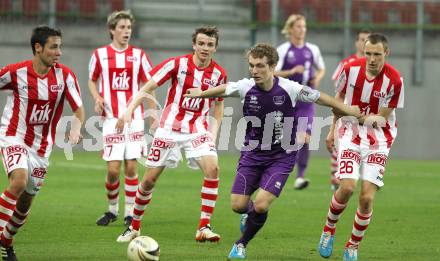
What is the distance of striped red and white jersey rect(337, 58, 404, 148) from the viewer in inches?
355

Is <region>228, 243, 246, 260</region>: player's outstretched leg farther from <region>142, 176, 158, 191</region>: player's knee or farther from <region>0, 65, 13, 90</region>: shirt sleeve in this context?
<region>0, 65, 13, 90</region>: shirt sleeve

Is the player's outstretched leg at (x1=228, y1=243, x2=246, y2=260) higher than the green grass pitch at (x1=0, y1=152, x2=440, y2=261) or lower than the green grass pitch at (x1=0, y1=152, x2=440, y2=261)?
higher

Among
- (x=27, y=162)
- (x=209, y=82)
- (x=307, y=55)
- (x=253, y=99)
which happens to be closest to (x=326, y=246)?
(x=253, y=99)

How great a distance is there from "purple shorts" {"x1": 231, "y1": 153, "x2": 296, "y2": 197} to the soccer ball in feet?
3.77

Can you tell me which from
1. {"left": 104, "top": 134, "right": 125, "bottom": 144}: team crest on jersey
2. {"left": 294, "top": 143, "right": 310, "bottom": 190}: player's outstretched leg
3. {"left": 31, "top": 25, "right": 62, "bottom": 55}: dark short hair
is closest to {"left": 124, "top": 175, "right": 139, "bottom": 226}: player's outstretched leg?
{"left": 104, "top": 134, "right": 125, "bottom": 144}: team crest on jersey

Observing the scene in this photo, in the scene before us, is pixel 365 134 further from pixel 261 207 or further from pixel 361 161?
pixel 261 207

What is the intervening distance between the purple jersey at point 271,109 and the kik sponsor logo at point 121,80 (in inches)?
117

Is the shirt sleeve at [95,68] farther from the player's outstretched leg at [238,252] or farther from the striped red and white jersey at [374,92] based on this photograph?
the player's outstretched leg at [238,252]

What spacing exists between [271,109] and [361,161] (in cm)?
105

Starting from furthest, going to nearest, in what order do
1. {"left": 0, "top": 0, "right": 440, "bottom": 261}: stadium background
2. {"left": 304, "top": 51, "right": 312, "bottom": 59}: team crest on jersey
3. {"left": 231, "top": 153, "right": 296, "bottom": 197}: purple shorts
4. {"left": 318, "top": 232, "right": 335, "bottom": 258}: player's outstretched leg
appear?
{"left": 304, "top": 51, "right": 312, "bottom": 59}: team crest on jersey, {"left": 0, "top": 0, "right": 440, "bottom": 261}: stadium background, {"left": 318, "top": 232, "right": 335, "bottom": 258}: player's outstretched leg, {"left": 231, "top": 153, "right": 296, "bottom": 197}: purple shorts

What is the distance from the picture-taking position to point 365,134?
8.93m

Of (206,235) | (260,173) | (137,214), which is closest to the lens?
(260,173)

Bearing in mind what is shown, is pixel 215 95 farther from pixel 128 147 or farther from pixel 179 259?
pixel 128 147

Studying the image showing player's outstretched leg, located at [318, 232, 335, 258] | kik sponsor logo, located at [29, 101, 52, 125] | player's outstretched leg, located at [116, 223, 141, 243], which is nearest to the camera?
kik sponsor logo, located at [29, 101, 52, 125]
